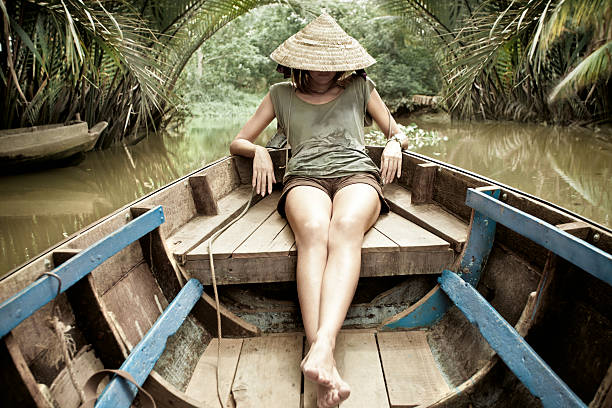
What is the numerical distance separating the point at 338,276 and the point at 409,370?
452 mm

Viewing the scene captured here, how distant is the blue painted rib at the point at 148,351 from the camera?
1.11 m

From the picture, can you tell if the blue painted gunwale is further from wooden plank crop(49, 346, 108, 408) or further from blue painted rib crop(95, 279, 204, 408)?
wooden plank crop(49, 346, 108, 408)

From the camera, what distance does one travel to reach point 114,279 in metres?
1.43

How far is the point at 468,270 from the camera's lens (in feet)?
5.42

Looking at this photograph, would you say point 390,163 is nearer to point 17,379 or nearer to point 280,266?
point 280,266

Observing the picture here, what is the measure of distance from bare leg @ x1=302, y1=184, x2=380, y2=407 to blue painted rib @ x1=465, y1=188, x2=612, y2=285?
1.41 feet

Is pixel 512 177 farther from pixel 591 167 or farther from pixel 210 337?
pixel 210 337

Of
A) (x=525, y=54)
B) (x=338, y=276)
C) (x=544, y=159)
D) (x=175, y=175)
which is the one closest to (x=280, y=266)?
(x=338, y=276)

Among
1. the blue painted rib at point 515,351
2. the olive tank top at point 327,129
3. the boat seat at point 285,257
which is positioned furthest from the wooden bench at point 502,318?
the olive tank top at point 327,129

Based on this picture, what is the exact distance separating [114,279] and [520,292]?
138 cm

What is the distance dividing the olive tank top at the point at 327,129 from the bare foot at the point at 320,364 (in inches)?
34.6

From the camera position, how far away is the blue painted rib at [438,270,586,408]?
105cm

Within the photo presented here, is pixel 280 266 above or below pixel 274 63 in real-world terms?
below

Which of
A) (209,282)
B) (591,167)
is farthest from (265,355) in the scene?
(591,167)
